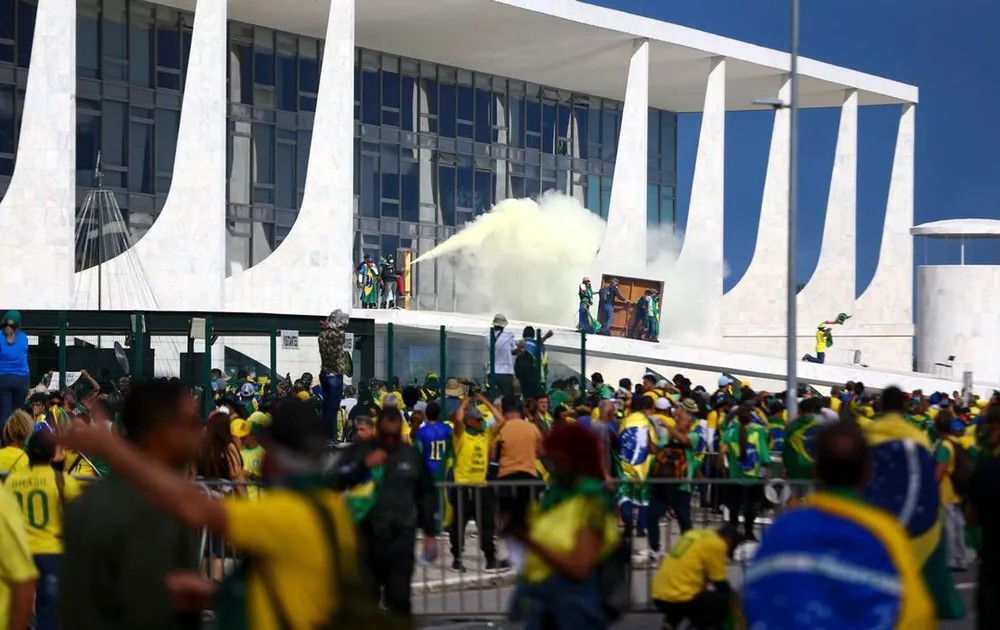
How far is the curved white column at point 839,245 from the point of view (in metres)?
56.6

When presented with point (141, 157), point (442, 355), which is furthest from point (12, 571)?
point (141, 157)

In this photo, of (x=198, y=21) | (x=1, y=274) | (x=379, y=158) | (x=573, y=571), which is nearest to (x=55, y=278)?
(x=1, y=274)

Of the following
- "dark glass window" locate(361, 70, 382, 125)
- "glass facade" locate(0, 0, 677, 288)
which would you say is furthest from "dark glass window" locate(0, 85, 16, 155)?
"dark glass window" locate(361, 70, 382, 125)

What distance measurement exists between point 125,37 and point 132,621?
40.3 m

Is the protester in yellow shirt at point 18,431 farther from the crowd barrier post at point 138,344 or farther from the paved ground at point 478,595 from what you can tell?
the crowd barrier post at point 138,344

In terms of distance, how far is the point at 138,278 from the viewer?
1411 inches

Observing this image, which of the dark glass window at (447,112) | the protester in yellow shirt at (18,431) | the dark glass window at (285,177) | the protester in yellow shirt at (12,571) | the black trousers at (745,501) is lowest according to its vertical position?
the black trousers at (745,501)

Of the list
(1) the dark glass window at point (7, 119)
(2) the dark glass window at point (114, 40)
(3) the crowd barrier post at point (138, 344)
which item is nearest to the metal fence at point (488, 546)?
(3) the crowd barrier post at point (138, 344)

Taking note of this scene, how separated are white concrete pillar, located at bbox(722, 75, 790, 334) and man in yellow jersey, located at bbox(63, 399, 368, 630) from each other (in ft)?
170

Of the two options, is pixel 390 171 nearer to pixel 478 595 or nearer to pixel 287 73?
pixel 287 73

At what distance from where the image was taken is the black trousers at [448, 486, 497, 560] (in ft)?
41.5

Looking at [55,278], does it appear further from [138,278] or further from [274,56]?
[274,56]

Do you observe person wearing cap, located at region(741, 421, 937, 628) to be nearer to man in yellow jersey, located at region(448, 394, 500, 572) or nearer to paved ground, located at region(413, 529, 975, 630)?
paved ground, located at region(413, 529, 975, 630)

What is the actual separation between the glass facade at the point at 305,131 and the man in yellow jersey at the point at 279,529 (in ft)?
122
